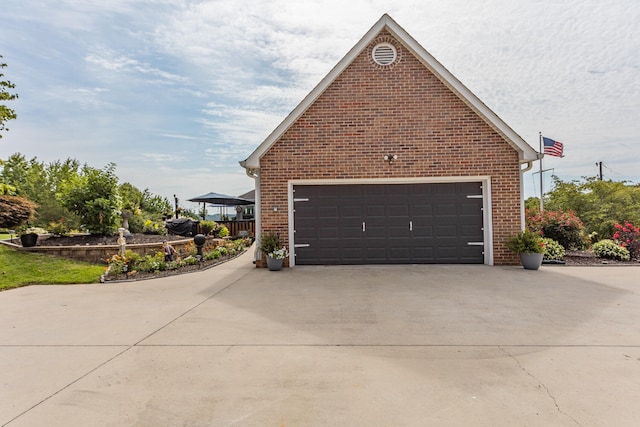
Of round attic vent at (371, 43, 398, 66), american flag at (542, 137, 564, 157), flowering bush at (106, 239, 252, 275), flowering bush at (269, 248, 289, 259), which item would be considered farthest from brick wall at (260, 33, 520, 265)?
american flag at (542, 137, 564, 157)

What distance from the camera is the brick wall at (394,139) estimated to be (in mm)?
9406

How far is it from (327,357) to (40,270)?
9201 millimetres

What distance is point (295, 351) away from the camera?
3.74m

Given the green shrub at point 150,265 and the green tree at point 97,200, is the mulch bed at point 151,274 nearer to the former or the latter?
the green shrub at point 150,265

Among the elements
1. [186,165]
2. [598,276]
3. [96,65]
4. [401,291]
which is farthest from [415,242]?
[186,165]

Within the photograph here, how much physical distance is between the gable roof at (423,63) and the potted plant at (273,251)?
2013mm

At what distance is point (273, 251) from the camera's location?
9273 millimetres

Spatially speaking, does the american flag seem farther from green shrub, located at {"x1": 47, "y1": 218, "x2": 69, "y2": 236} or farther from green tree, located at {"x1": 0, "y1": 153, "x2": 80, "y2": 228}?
green tree, located at {"x1": 0, "y1": 153, "x2": 80, "y2": 228}

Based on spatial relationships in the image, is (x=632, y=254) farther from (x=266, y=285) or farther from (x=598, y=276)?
(x=266, y=285)

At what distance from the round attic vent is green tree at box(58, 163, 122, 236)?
9.53 metres

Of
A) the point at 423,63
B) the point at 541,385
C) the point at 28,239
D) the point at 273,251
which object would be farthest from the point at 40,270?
the point at 423,63

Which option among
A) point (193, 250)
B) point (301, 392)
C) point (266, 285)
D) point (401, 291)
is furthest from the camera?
point (193, 250)

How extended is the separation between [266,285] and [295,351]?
12.3ft

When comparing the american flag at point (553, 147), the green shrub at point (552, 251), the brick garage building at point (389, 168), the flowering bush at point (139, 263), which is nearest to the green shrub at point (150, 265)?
the flowering bush at point (139, 263)
